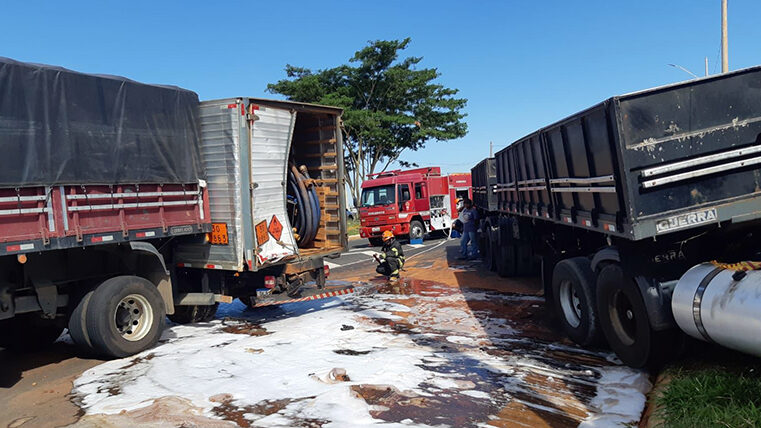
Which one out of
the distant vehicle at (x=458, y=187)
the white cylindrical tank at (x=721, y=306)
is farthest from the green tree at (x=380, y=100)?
the white cylindrical tank at (x=721, y=306)

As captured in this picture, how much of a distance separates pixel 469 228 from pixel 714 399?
11.4 m

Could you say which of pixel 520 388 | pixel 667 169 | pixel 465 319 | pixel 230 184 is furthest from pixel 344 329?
pixel 667 169

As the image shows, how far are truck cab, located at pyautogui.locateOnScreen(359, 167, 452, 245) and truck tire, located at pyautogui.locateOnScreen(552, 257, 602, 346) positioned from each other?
13.6m

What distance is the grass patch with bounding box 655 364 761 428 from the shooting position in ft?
12.0

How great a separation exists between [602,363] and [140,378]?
4711 millimetres

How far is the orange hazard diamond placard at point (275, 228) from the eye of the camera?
780 cm

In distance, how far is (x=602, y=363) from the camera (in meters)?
5.77

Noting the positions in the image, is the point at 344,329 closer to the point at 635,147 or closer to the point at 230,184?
the point at 230,184

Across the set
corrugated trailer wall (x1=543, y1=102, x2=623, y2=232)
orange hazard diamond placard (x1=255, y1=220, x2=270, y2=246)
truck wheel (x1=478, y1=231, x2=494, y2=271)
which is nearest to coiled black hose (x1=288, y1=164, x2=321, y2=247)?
orange hazard diamond placard (x1=255, y1=220, x2=270, y2=246)

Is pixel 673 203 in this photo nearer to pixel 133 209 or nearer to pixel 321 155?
pixel 133 209

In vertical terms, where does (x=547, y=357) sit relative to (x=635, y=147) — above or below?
below

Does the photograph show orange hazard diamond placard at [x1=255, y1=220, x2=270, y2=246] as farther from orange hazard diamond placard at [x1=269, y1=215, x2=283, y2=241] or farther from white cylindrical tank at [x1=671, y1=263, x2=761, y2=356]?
white cylindrical tank at [x1=671, y1=263, x2=761, y2=356]

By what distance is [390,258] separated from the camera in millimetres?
11789

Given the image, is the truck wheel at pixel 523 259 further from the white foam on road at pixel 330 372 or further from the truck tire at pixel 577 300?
the truck tire at pixel 577 300
